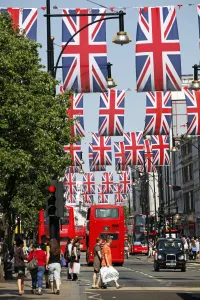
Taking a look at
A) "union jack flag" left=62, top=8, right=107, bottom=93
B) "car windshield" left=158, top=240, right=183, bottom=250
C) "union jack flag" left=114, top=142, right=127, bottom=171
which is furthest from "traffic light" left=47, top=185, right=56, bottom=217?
"union jack flag" left=114, top=142, right=127, bottom=171

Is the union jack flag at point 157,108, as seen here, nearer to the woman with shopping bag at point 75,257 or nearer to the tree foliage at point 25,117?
the tree foliage at point 25,117

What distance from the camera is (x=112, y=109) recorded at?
49250 mm

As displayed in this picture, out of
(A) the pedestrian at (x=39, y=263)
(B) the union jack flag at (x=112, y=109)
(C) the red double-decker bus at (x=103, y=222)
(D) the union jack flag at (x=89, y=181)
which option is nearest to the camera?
(A) the pedestrian at (x=39, y=263)

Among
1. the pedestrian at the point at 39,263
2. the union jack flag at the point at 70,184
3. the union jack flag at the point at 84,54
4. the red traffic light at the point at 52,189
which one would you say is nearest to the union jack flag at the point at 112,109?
the union jack flag at the point at 84,54

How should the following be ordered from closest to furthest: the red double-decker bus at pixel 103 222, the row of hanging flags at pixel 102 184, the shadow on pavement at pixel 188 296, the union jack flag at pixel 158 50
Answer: the shadow on pavement at pixel 188 296, the union jack flag at pixel 158 50, the red double-decker bus at pixel 103 222, the row of hanging flags at pixel 102 184

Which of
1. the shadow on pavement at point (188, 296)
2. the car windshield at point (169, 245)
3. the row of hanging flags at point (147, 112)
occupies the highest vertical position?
the row of hanging flags at point (147, 112)

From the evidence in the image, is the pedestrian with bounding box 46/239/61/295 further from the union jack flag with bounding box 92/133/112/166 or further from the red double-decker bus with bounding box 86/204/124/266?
the union jack flag with bounding box 92/133/112/166

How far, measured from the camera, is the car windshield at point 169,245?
53031mm

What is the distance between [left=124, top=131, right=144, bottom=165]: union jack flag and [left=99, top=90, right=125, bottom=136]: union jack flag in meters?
17.6

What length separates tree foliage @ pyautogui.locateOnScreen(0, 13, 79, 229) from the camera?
31406mm

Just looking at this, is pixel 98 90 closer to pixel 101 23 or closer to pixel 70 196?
pixel 101 23

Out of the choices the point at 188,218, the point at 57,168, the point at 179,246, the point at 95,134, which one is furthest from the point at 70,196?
the point at 57,168

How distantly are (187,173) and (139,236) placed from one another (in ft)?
58.5

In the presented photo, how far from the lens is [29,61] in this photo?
1325 inches
